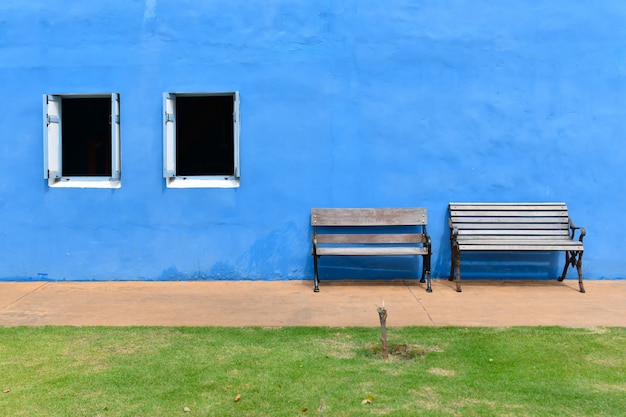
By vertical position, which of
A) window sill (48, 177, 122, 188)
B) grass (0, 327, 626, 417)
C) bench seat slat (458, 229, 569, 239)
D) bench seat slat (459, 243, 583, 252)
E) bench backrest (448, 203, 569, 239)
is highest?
window sill (48, 177, 122, 188)

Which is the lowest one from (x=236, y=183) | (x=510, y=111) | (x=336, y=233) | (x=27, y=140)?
(x=336, y=233)

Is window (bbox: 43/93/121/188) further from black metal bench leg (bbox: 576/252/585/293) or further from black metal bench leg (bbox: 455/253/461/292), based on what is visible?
black metal bench leg (bbox: 576/252/585/293)

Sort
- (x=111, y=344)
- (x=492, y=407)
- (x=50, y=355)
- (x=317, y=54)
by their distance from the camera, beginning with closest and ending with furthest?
(x=492, y=407), (x=50, y=355), (x=111, y=344), (x=317, y=54)

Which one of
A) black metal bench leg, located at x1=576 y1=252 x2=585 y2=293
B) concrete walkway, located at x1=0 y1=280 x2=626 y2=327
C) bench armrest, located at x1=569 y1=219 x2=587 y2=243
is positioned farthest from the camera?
bench armrest, located at x1=569 y1=219 x2=587 y2=243

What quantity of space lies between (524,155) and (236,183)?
362cm

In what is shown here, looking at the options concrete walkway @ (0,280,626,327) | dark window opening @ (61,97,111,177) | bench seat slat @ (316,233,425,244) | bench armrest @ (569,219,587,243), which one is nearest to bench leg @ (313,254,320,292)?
concrete walkway @ (0,280,626,327)

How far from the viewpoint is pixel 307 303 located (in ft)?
20.0

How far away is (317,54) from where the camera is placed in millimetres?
7168

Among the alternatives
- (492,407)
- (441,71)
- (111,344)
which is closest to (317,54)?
(441,71)

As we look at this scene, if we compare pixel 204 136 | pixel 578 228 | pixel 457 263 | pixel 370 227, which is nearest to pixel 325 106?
pixel 370 227

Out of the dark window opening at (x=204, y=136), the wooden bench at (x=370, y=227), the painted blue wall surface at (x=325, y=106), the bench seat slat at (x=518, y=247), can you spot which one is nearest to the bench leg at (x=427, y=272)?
the wooden bench at (x=370, y=227)

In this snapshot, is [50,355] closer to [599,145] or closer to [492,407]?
[492,407]

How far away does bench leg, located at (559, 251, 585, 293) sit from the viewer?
21.7 feet

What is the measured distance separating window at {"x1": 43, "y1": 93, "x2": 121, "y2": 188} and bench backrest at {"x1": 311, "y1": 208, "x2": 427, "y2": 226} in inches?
104
